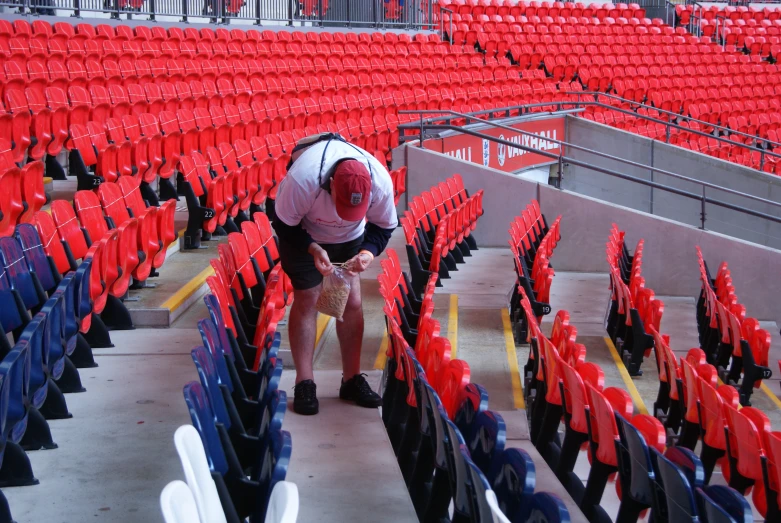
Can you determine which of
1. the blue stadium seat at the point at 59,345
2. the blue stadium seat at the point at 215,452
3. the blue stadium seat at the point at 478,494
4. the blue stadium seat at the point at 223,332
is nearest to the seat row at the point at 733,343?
the blue stadium seat at the point at 223,332

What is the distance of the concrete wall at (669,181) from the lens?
1029cm

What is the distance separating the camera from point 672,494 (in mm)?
2416

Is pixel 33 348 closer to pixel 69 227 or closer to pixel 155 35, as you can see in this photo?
pixel 69 227

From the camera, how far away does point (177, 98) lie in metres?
7.73

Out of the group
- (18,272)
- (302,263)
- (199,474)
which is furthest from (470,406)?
(18,272)

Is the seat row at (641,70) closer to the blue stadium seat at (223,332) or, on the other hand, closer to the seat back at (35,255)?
the seat back at (35,255)

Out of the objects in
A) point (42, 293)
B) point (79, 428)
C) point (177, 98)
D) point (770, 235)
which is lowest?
point (770, 235)

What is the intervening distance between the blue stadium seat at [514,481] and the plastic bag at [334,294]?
0.99 meters

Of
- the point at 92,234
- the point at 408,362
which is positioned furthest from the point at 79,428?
the point at 92,234

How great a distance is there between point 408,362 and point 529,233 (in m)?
3.64

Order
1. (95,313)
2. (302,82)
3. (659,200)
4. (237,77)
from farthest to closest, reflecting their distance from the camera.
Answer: (659,200)
(302,82)
(237,77)
(95,313)

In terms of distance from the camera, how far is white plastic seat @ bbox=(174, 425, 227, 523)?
161 cm

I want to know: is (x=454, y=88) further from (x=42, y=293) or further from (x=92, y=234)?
(x=42, y=293)

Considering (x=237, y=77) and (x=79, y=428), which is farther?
(x=237, y=77)
